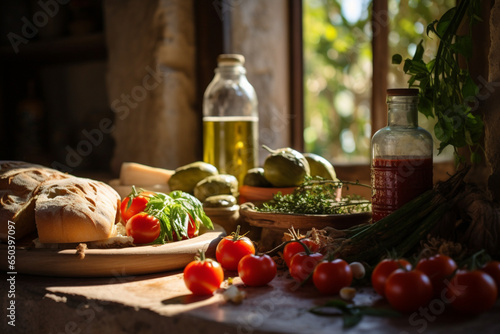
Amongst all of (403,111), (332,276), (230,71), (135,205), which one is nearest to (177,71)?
(230,71)

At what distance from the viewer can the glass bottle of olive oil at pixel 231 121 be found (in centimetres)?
175

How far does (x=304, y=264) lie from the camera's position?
1088 mm

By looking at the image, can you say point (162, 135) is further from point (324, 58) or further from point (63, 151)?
point (324, 58)

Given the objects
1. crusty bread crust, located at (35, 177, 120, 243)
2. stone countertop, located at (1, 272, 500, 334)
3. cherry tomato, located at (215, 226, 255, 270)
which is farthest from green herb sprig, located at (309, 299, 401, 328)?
crusty bread crust, located at (35, 177, 120, 243)

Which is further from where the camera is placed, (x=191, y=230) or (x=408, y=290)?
(x=191, y=230)

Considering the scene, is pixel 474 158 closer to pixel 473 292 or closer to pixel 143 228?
pixel 473 292

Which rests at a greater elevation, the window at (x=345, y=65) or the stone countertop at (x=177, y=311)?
the window at (x=345, y=65)

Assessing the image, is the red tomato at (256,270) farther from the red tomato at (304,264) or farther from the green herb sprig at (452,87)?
the green herb sprig at (452,87)

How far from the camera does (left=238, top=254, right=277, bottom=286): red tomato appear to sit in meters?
1.07

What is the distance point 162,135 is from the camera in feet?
7.11

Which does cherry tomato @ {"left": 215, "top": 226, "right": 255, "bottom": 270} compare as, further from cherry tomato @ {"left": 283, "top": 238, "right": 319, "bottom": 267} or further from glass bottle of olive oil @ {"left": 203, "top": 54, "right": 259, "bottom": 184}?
glass bottle of olive oil @ {"left": 203, "top": 54, "right": 259, "bottom": 184}

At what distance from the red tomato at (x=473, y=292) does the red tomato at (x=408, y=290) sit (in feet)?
0.14

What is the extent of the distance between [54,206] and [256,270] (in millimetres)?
458

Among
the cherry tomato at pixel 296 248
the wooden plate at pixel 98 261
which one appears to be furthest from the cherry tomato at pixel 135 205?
the cherry tomato at pixel 296 248
